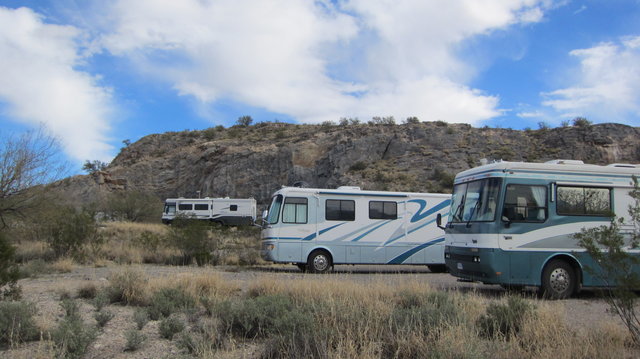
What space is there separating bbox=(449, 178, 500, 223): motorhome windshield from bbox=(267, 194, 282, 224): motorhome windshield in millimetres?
5887

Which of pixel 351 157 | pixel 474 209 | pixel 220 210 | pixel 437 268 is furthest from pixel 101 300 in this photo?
pixel 351 157

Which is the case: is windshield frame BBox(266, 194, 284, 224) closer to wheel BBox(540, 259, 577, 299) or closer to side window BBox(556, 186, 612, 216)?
wheel BBox(540, 259, 577, 299)

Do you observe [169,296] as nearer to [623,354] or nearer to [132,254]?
[623,354]

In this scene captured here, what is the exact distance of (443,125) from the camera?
169 feet

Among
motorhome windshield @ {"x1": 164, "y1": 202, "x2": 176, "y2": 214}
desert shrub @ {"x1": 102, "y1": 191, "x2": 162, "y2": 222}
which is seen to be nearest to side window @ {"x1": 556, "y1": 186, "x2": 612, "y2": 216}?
motorhome windshield @ {"x1": 164, "y1": 202, "x2": 176, "y2": 214}

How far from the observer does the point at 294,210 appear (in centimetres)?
1528

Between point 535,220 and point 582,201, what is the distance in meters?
1.32

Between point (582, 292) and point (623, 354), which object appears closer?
point (623, 354)

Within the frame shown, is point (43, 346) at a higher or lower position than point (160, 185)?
lower

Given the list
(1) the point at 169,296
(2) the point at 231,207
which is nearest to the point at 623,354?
(1) the point at 169,296

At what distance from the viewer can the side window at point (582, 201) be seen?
10.3 metres

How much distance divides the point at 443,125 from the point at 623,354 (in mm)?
48585

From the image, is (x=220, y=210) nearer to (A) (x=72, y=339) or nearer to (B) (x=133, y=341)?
(B) (x=133, y=341)

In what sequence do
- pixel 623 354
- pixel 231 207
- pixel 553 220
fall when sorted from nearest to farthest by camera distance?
1. pixel 623 354
2. pixel 553 220
3. pixel 231 207
